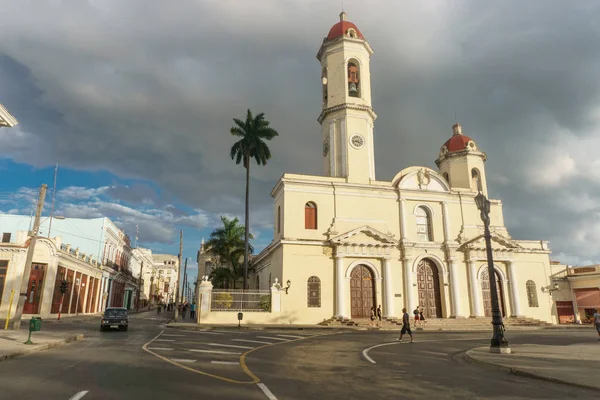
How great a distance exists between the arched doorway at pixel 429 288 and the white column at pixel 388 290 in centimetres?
307

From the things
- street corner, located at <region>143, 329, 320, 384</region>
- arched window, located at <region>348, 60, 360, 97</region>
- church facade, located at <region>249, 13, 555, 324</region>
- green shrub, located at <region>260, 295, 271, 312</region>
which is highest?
arched window, located at <region>348, 60, 360, 97</region>

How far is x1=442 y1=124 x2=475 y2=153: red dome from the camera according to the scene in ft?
137

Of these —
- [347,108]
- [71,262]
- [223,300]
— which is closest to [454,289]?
[347,108]

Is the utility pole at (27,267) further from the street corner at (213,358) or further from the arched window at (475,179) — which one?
the arched window at (475,179)

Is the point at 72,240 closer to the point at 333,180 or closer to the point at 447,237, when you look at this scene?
the point at 333,180

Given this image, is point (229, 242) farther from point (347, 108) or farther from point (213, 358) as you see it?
point (213, 358)

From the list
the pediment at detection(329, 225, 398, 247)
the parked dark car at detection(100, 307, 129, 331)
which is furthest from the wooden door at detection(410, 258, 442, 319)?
the parked dark car at detection(100, 307, 129, 331)

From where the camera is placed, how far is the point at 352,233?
32062 mm

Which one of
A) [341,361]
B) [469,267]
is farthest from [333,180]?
[341,361]

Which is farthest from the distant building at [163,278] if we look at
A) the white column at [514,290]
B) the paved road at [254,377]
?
the paved road at [254,377]

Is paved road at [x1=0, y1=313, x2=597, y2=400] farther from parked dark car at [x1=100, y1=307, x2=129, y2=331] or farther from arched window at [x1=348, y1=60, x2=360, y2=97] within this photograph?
arched window at [x1=348, y1=60, x2=360, y2=97]

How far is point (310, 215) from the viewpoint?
33.1 meters

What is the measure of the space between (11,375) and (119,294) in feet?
194

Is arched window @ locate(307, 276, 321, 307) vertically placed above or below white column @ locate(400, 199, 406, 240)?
below
